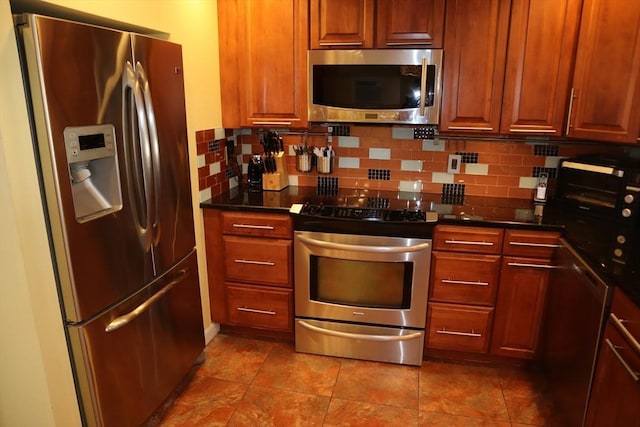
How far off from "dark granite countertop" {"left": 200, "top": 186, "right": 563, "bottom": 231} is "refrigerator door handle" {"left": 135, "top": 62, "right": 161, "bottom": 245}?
601 mm

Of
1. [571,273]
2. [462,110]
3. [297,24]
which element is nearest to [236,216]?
[297,24]

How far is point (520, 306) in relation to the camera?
7.68 ft

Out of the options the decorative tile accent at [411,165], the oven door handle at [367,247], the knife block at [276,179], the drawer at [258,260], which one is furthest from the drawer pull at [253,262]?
the decorative tile accent at [411,165]

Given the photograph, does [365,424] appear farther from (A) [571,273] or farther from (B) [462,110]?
(B) [462,110]

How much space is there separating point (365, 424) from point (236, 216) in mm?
1309

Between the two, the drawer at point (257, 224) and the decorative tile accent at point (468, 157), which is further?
the decorative tile accent at point (468, 157)

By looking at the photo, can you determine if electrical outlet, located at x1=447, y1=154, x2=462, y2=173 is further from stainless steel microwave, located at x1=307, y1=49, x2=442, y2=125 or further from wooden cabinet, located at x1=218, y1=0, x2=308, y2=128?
wooden cabinet, located at x1=218, y1=0, x2=308, y2=128

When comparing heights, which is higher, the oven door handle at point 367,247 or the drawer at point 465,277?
the oven door handle at point 367,247

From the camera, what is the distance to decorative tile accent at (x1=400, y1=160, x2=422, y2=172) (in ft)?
9.39

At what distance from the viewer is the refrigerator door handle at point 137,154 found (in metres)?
1.71

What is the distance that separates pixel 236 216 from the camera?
2.53 m

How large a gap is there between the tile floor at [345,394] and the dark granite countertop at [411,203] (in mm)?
893

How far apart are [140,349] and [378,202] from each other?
151cm

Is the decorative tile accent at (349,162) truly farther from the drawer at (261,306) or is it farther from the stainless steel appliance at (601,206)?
the stainless steel appliance at (601,206)
